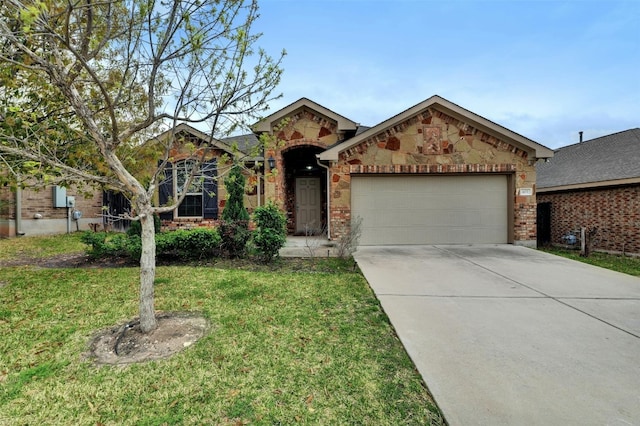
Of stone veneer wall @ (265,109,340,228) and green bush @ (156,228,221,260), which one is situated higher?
stone veneer wall @ (265,109,340,228)

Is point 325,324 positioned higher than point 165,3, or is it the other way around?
point 165,3

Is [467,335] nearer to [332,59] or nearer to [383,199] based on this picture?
[383,199]

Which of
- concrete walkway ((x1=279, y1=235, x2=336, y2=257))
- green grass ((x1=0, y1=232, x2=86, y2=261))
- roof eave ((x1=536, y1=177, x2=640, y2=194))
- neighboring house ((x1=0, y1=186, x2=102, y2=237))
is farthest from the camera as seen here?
neighboring house ((x1=0, y1=186, x2=102, y2=237))

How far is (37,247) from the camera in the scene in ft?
32.3

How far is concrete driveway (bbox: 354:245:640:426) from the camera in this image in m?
2.25

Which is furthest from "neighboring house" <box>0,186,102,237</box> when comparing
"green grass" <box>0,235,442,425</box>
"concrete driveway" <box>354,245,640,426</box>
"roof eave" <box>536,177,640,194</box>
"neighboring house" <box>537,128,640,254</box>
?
"neighboring house" <box>537,128,640,254</box>

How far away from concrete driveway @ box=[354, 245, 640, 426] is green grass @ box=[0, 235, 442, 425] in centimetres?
32

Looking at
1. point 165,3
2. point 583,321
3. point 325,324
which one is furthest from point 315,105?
point 583,321

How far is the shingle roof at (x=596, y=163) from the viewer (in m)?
9.77

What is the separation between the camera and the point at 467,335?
11.0 feet

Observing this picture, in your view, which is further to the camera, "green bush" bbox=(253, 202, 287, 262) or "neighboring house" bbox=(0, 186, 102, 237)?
"neighboring house" bbox=(0, 186, 102, 237)

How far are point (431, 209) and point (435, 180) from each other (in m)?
0.90

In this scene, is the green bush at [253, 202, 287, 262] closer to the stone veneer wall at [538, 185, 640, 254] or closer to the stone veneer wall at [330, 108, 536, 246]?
the stone veneer wall at [330, 108, 536, 246]

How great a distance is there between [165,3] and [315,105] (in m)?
6.70
